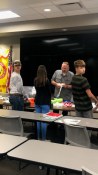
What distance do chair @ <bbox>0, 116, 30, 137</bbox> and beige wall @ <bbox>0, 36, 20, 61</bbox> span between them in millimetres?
5022

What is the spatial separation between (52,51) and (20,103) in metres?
3.28

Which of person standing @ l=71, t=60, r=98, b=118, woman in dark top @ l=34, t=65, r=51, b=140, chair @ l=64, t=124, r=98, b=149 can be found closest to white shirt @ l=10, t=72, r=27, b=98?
woman in dark top @ l=34, t=65, r=51, b=140

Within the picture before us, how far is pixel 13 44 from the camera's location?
7.30m

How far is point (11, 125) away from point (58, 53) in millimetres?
4197

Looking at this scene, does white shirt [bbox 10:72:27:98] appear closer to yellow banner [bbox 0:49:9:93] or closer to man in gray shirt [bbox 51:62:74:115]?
man in gray shirt [bbox 51:62:74:115]

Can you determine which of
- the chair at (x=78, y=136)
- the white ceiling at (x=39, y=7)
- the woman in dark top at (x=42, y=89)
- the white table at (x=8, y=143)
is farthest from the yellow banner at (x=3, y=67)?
the white table at (x=8, y=143)

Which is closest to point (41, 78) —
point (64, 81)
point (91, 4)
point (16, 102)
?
point (16, 102)

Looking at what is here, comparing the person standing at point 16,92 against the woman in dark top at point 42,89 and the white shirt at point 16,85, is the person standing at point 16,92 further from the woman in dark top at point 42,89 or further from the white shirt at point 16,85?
the woman in dark top at point 42,89

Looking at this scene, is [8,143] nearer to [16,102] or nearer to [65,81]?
[16,102]

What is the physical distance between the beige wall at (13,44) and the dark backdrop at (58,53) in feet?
1.47

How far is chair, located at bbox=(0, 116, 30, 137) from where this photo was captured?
255 cm

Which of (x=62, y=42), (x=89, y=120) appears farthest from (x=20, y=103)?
(x=62, y=42)

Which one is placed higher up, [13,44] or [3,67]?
[13,44]

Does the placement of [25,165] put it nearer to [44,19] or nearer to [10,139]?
[10,139]
